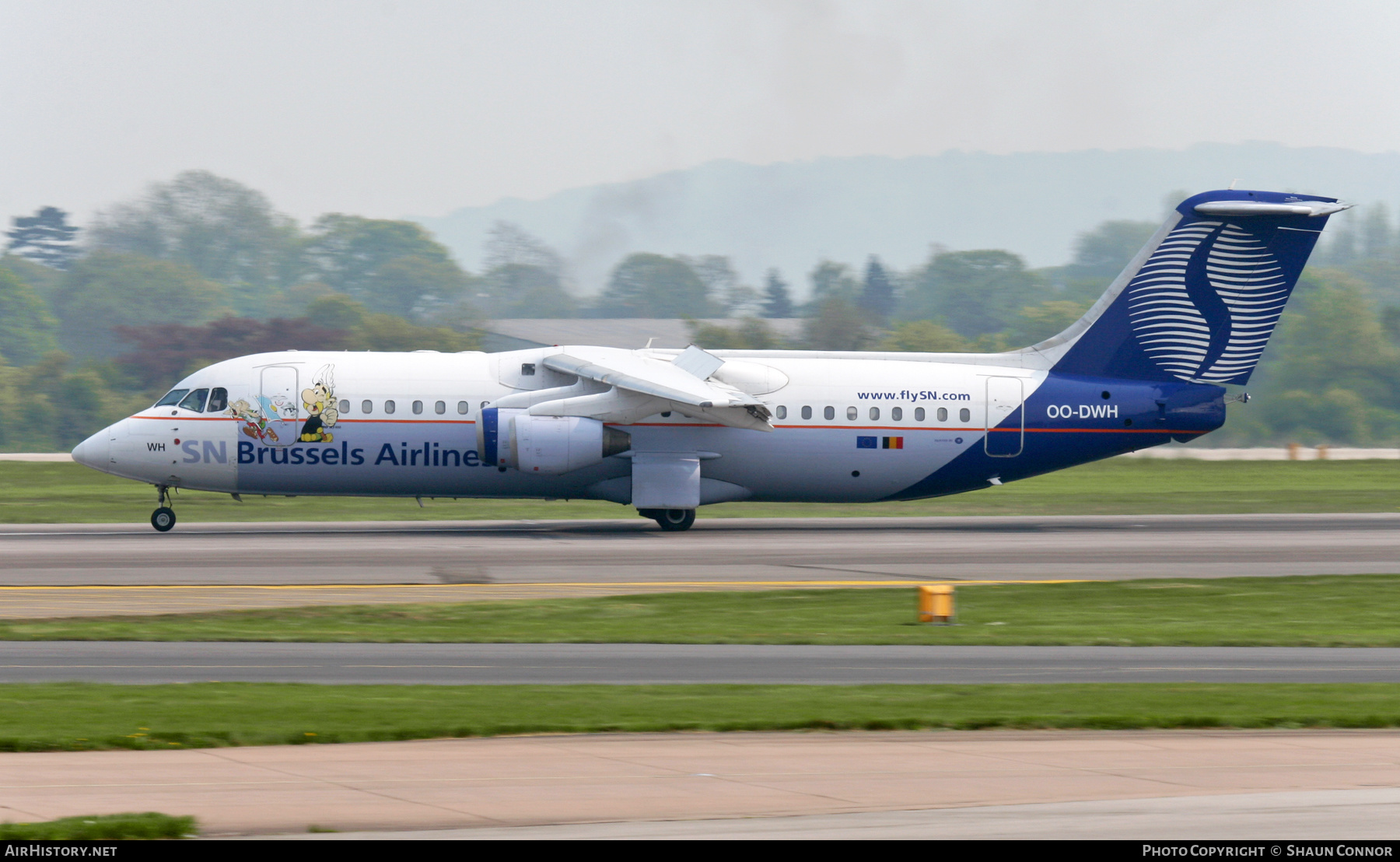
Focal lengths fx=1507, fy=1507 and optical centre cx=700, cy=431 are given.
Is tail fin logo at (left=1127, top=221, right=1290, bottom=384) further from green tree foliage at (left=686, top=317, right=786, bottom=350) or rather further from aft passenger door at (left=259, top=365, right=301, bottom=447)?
green tree foliage at (left=686, top=317, right=786, bottom=350)

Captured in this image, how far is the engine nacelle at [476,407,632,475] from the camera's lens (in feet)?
112

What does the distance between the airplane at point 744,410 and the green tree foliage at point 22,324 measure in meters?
89.8

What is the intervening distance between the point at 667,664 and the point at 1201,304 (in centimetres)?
2345

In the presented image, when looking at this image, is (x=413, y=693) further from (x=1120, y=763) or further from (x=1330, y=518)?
(x=1330, y=518)

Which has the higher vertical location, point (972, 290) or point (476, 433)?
point (972, 290)

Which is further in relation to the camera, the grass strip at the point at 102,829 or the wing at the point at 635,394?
the wing at the point at 635,394

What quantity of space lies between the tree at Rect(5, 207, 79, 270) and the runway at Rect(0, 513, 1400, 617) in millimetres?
154730

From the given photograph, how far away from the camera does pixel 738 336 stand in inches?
3610

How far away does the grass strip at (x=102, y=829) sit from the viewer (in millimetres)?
9430

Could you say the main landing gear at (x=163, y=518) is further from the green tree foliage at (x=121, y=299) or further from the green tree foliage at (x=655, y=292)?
the green tree foliage at (x=655, y=292)

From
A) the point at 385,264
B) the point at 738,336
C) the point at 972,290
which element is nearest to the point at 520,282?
the point at 385,264

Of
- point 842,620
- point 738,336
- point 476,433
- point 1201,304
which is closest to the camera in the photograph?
point 842,620

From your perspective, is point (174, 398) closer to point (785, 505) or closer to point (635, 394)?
point (635, 394)

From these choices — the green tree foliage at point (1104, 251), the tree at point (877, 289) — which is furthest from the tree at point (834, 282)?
the green tree foliage at point (1104, 251)
